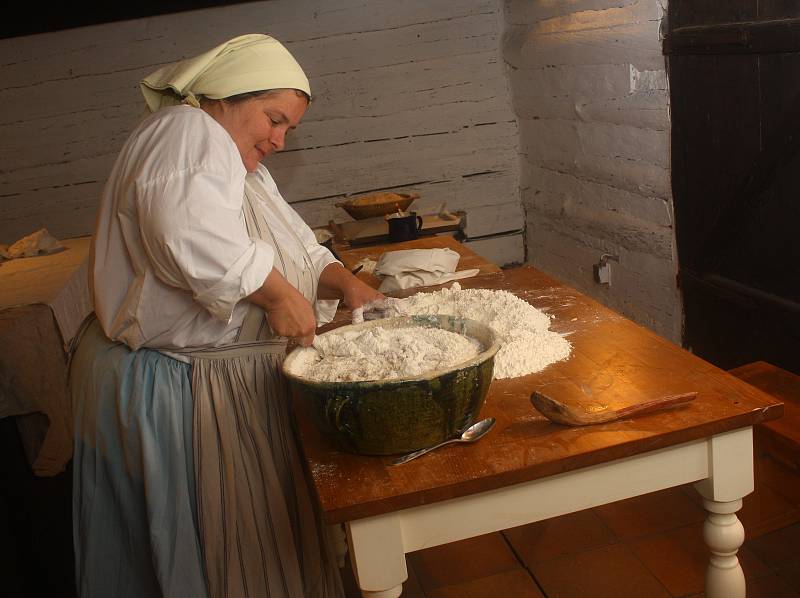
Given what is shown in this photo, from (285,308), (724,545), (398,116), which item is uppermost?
(398,116)

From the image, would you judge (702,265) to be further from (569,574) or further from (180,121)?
(180,121)

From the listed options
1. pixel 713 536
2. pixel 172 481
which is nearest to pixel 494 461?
pixel 713 536

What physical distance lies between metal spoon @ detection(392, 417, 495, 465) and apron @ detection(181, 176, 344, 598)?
0.57 meters

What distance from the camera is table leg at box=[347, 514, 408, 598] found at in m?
1.34

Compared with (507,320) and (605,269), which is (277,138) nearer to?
(507,320)

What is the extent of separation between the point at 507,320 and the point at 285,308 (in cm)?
57

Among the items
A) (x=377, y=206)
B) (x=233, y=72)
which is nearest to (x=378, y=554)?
(x=233, y=72)

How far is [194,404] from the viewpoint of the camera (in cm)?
190

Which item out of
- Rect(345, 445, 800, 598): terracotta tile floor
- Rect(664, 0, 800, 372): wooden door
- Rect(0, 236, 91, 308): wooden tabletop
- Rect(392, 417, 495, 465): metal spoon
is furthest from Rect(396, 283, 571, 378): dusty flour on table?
Rect(0, 236, 91, 308): wooden tabletop

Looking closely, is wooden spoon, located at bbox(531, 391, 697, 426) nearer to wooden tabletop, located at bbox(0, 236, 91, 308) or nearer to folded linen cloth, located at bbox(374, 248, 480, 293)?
folded linen cloth, located at bbox(374, 248, 480, 293)

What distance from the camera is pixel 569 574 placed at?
253 centimetres

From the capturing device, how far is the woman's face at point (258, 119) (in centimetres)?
191

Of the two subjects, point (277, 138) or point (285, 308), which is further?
point (277, 138)

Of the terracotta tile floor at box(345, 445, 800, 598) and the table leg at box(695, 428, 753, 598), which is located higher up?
the table leg at box(695, 428, 753, 598)
